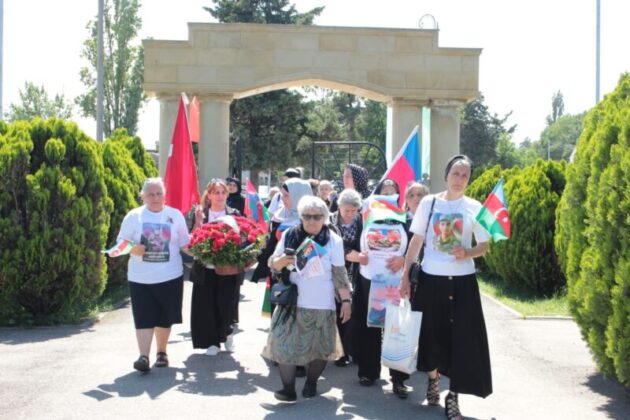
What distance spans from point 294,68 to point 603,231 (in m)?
10.9

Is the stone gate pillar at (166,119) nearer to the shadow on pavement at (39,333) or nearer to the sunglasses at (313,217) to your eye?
the shadow on pavement at (39,333)

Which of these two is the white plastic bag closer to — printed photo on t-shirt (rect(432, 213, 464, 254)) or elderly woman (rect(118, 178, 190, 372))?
printed photo on t-shirt (rect(432, 213, 464, 254))

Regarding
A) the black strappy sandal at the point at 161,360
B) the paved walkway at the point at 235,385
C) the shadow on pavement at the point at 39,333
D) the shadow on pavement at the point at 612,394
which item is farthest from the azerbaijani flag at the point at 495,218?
the shadow on pavement at the point at 39,333

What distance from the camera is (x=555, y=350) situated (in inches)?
336

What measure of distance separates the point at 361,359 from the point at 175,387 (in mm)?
1695

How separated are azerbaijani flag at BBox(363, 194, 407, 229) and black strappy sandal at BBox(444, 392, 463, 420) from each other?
1697 mm

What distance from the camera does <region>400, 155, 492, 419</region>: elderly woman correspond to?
19.2ft

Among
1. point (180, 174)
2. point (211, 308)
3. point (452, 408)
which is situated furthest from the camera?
point (180, 174)

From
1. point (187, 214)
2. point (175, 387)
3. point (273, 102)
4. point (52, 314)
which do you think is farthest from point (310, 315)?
point (273, 102)

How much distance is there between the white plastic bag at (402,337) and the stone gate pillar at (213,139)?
10466 millimetres

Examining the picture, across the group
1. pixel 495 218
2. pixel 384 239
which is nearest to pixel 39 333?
pixel 384 239

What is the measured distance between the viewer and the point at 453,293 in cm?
596

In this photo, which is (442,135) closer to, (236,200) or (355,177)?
(236,200)

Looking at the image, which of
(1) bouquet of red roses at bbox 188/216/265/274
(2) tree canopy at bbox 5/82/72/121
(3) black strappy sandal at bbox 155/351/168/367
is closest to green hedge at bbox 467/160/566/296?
(1) bouquet of red roses at bbox 188/216/265/274
